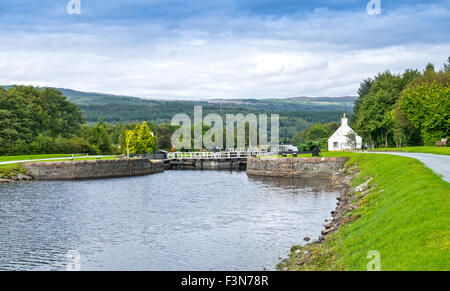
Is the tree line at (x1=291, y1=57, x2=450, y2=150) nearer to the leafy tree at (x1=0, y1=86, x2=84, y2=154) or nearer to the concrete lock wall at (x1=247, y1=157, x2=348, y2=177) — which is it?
the concrete lock wall at (x1=247, y1=157, x2=348, y2=177)

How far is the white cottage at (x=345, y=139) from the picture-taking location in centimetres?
8800

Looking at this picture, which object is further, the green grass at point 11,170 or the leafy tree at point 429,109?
the leafy tree at point 429,109

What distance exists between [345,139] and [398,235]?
77.5 metres

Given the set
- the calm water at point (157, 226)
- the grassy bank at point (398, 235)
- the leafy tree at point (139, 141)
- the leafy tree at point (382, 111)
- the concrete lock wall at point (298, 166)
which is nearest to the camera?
the grassy bank at point (398, 235)

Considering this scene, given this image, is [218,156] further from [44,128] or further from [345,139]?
[44,128]

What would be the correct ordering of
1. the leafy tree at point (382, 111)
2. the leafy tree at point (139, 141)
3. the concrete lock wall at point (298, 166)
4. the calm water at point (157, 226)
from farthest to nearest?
the leafy tree at point (139, 141) → the leafy tree at point (382, 111) → the concrete lock wall at point (298, 166) → the calm water at point (157, 226)

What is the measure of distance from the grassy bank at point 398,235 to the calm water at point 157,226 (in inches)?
113

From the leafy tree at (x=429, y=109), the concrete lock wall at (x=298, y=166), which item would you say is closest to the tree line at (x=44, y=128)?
the concrete lock wall at (x=298, y=166)

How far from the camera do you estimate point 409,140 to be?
85.9 meters

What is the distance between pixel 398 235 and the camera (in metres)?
16.1

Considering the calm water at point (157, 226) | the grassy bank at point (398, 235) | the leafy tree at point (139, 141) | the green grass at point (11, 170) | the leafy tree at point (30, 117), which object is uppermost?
the leafy tree at point (30, 117)

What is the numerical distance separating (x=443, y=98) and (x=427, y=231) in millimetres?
56842

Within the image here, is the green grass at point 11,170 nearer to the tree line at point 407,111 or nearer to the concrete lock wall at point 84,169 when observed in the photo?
the concrete lock wall at point 84,169
